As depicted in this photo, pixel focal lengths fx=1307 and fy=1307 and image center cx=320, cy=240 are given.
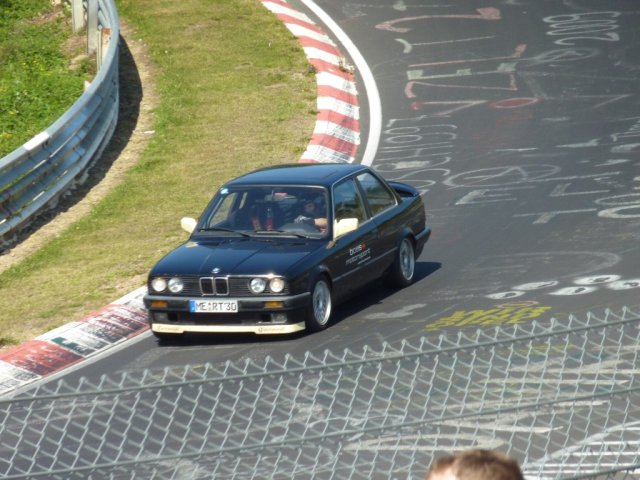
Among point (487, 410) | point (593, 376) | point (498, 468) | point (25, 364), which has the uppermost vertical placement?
point (498, 468)

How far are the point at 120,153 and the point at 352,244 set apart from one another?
7.84m

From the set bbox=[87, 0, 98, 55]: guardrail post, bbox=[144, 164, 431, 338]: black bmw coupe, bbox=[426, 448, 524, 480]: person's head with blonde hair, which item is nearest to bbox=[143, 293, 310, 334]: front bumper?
bbox=[144, 164, 431, 338]: black bmw coupe

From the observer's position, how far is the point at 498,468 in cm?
326

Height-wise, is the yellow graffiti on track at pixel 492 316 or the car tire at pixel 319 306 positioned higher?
the car tire at pixel 319 306

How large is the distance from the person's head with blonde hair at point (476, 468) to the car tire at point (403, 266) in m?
9.94

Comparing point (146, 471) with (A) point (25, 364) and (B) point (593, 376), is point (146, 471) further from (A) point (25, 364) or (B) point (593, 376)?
(A) point (25, 364)

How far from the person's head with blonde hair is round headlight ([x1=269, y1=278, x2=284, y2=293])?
8.29 m

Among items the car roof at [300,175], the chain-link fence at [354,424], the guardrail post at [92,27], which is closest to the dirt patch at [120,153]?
the guardrail post at [92,27]

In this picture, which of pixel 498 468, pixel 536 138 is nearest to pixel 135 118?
pixel 536 138

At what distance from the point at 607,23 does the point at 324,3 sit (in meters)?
6.07

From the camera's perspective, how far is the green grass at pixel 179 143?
13.9 m

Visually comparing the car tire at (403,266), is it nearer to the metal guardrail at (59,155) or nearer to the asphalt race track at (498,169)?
the asphalt race track at (498,169)

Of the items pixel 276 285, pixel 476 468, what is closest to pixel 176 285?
pixel 276 285

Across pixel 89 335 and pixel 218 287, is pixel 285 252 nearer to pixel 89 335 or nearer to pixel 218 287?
pixel 218 287
